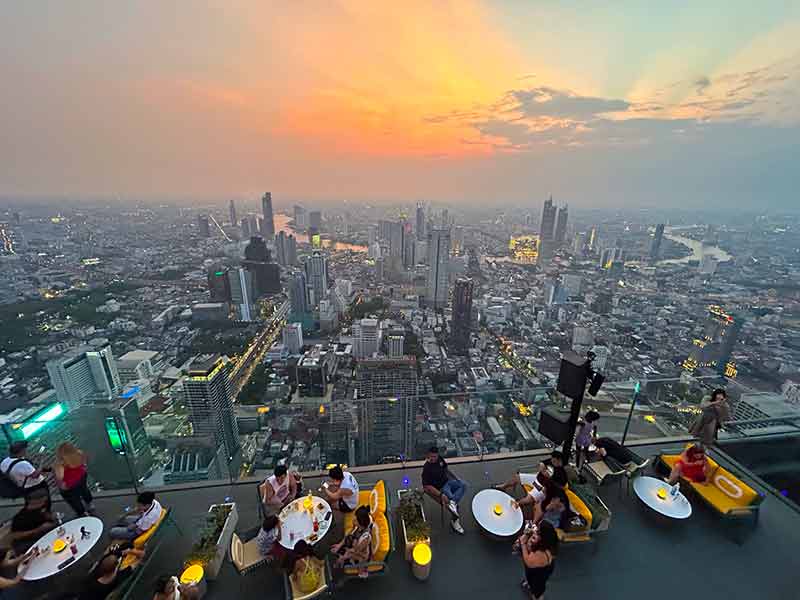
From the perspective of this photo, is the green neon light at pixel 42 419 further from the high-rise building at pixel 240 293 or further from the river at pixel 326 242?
the river at pixel 326 242

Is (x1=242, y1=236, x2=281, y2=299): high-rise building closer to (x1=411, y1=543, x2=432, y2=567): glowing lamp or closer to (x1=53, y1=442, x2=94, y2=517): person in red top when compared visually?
(x1=53, y1=442, x2=94, y2=517): person in red top

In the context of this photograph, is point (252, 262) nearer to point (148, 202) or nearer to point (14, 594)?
point (14, 594)

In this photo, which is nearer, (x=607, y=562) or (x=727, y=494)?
(x=607, y=562)

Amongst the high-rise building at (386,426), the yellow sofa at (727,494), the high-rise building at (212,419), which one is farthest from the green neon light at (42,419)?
the yellow sofa at (727,494)

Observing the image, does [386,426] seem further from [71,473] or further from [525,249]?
[525,249]

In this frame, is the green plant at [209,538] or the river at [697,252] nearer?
the green plant at [209,538]

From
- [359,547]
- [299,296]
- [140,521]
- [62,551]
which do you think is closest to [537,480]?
[359,547]
